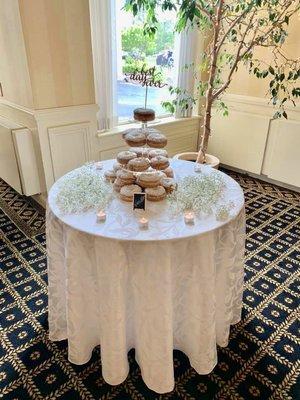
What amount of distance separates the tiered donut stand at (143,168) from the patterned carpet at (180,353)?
838mm

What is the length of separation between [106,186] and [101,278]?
0.50 m

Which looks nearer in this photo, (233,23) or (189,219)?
(189,219)

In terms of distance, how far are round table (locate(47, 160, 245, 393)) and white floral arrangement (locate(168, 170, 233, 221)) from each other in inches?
1.7

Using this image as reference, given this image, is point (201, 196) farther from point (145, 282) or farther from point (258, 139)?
point (258, 139)

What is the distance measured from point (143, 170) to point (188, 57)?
7.97 ft

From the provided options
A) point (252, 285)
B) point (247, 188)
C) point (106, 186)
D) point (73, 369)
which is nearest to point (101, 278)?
point (106, 186)

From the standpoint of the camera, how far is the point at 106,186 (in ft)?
4.92

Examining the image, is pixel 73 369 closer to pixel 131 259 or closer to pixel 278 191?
pixel 131 259

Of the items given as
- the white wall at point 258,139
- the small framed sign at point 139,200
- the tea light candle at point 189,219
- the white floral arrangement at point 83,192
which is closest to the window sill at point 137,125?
the white wall at point 258,139

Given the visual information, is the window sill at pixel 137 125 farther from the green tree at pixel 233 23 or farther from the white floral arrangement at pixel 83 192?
the white floral arrangement at pixel 83 192

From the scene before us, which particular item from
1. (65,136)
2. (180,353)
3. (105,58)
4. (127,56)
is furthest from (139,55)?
(180,353)

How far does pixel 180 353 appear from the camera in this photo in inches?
60.1

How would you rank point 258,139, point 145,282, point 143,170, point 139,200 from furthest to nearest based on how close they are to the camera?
point 258,139, point 143,170, point 139,200, point 145,282

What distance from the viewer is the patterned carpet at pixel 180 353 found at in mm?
1363
